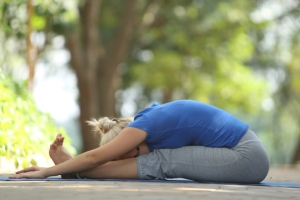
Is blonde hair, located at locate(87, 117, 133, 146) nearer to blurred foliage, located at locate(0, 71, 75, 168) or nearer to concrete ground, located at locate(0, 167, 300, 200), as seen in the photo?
concrete ground, located at locate(0, 167, 300, 200)

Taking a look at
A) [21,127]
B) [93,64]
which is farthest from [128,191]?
[93,64]

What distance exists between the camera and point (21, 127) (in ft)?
33.3

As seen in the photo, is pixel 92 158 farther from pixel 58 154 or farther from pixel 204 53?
pixel 204 53

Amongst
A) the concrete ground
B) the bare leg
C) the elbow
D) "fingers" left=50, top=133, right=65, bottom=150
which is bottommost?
the concrete ground

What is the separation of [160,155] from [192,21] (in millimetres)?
16791

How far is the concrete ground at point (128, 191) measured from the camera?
4906mm

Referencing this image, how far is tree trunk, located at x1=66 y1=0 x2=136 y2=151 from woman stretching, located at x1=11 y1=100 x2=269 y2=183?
13.0 metres

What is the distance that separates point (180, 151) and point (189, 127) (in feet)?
0.73

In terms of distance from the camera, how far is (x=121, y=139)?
6.23 m

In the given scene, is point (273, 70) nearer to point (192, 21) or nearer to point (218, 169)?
point (192, 21)

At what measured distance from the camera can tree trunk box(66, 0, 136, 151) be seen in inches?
808

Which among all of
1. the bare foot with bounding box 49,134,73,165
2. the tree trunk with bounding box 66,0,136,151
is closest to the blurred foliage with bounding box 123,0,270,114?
the tree trunk with bounding box 66,0,136,151

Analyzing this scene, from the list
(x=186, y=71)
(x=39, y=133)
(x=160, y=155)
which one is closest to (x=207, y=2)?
(x=186, y=71)

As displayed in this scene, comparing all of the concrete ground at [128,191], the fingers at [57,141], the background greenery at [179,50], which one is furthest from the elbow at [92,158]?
the background greenery at [179,50]
